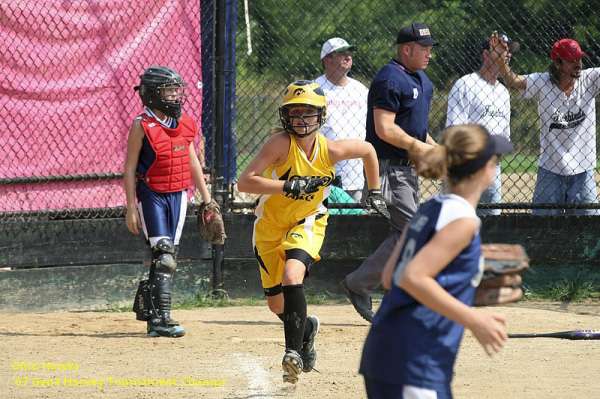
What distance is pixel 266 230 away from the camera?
5.21 meters

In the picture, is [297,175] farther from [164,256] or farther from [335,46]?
[335,46]

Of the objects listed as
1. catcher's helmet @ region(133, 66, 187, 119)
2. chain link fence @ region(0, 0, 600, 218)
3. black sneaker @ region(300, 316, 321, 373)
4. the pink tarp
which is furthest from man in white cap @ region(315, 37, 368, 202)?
black sneaker @ region(300, 316, 321, 373)

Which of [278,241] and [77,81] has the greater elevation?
[77,81]

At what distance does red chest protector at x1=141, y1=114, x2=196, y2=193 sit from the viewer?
6.19 metres

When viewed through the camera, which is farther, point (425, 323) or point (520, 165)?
point (520, 165)

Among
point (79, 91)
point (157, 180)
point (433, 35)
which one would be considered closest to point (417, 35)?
point (157, 180)

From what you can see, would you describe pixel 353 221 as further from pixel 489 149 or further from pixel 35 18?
pixel 489 149

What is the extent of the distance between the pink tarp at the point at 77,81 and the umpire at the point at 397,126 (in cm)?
209

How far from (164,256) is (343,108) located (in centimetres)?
269

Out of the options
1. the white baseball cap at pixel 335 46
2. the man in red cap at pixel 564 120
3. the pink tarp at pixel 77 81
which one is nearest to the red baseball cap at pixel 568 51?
the man in red cap at pixel 564 120

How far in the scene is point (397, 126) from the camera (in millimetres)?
6090

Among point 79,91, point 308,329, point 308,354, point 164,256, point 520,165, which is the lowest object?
point 308,354

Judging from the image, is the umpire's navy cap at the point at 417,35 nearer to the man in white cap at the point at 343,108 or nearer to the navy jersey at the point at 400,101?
the navy jersey at the point at 400,101

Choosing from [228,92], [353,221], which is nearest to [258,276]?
[353,221]
